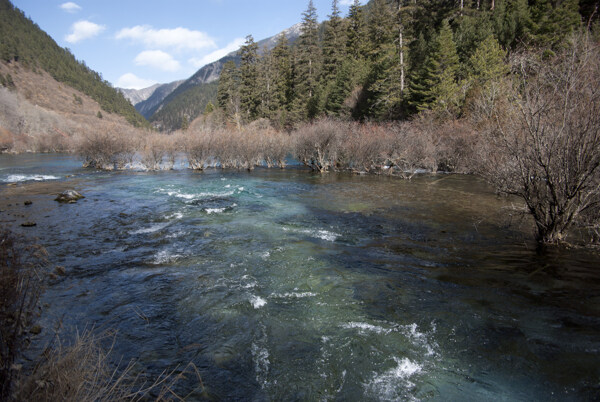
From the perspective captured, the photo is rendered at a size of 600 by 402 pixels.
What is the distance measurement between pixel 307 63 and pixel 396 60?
106ft

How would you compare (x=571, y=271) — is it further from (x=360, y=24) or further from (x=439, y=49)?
(x=360, y=24)

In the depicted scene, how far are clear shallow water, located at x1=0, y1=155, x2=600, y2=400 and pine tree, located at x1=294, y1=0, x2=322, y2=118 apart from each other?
188ft

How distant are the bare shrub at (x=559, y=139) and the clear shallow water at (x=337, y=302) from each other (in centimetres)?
155

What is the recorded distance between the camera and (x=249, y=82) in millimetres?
69250

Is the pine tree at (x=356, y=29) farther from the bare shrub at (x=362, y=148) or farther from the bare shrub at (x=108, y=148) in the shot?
the bare shrub at (x=108, y=148)

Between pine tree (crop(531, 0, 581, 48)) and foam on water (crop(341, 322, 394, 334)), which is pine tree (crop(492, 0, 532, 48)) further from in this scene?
foam on water (crop(341, 322, 394, 334))

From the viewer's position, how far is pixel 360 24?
211 feet

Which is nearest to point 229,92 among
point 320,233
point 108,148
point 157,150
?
point 157,150

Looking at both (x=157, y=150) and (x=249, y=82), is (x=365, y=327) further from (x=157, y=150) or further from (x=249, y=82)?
(x=249, y=82)

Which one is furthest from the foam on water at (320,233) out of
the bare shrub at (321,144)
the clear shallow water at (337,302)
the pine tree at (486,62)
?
the pine tree at (486,62)

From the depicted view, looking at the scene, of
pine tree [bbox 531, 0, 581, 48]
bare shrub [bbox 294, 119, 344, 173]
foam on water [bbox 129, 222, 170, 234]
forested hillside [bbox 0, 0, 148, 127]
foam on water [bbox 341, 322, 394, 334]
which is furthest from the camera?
forested hillside [bbox 0, 0, 148, 127]

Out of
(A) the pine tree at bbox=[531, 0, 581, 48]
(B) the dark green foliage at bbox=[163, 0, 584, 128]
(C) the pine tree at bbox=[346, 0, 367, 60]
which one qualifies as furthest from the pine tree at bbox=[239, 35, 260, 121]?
(A) the pine tree at bbox=[531, 0, 581, 48]

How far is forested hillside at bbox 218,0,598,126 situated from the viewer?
36.6 m

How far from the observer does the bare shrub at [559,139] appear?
7184mm
